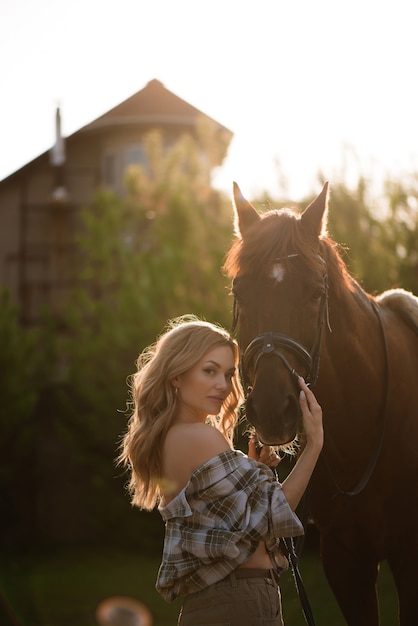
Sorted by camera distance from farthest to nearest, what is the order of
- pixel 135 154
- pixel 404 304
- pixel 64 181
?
pixel 64 181, pixel 135 154, pixel 404 304

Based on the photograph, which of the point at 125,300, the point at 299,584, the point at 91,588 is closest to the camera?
the point at 299,584

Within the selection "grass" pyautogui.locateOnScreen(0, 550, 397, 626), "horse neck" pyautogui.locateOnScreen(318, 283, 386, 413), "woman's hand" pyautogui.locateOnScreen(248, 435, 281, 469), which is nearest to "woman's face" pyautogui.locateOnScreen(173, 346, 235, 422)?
"woman's hand" pyautogui.locateOnScreen(248, 435, 281, 469)

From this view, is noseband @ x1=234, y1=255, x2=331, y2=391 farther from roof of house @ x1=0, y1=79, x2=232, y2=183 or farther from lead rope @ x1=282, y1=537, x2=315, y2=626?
roof of house @ x1=0, y1=79, x2=232, y2=183

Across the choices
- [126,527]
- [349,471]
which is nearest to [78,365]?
[126,527]

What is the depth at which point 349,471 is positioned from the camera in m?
3.62

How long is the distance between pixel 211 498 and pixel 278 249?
100cm

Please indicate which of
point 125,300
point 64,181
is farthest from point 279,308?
point 64,181

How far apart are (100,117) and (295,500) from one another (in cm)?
Answer: 1920

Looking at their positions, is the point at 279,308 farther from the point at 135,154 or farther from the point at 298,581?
the point at 135,154

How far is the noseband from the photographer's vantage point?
10.0ft

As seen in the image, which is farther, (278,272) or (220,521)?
(278,272)

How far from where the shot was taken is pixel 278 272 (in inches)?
127

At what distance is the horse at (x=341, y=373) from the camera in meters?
3.19

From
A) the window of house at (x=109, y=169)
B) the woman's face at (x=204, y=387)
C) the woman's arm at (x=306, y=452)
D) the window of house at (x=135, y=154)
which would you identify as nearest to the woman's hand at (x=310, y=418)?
the woman's arm at (x=306, y=452)
